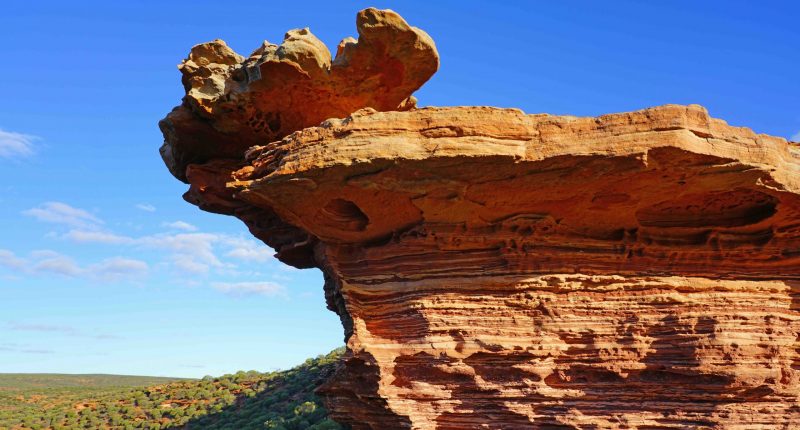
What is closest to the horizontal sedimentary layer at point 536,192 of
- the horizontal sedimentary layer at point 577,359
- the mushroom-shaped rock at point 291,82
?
the horizontal sedimentary layer at point 577,359

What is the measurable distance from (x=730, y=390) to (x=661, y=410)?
120 centimetres

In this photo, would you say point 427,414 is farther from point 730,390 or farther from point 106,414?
point 106,414

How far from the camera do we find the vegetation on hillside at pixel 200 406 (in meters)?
Answer: 26.1

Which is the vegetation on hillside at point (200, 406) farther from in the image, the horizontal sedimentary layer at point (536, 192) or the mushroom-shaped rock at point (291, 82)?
the horizontal sedimentary layer at point (536, 192)

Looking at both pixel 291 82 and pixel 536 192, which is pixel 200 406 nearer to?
pixel 291 82

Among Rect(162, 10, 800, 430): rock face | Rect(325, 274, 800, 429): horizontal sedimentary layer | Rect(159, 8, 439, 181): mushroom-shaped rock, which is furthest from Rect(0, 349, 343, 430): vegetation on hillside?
Rect(159, 8, 439, 181): mushroom-shaped rock

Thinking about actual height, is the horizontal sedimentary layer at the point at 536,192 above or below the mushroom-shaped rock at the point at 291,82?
below

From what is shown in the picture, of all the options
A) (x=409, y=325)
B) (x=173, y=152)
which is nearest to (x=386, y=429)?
(x=409, y=325)

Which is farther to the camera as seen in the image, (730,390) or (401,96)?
(401,96)

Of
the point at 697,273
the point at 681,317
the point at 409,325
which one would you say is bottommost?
the point at 409,325

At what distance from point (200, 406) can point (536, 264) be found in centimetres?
2469

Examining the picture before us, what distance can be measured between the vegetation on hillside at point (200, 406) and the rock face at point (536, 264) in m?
12.5

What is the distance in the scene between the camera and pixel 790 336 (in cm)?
1107

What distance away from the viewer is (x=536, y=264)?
10844mm
